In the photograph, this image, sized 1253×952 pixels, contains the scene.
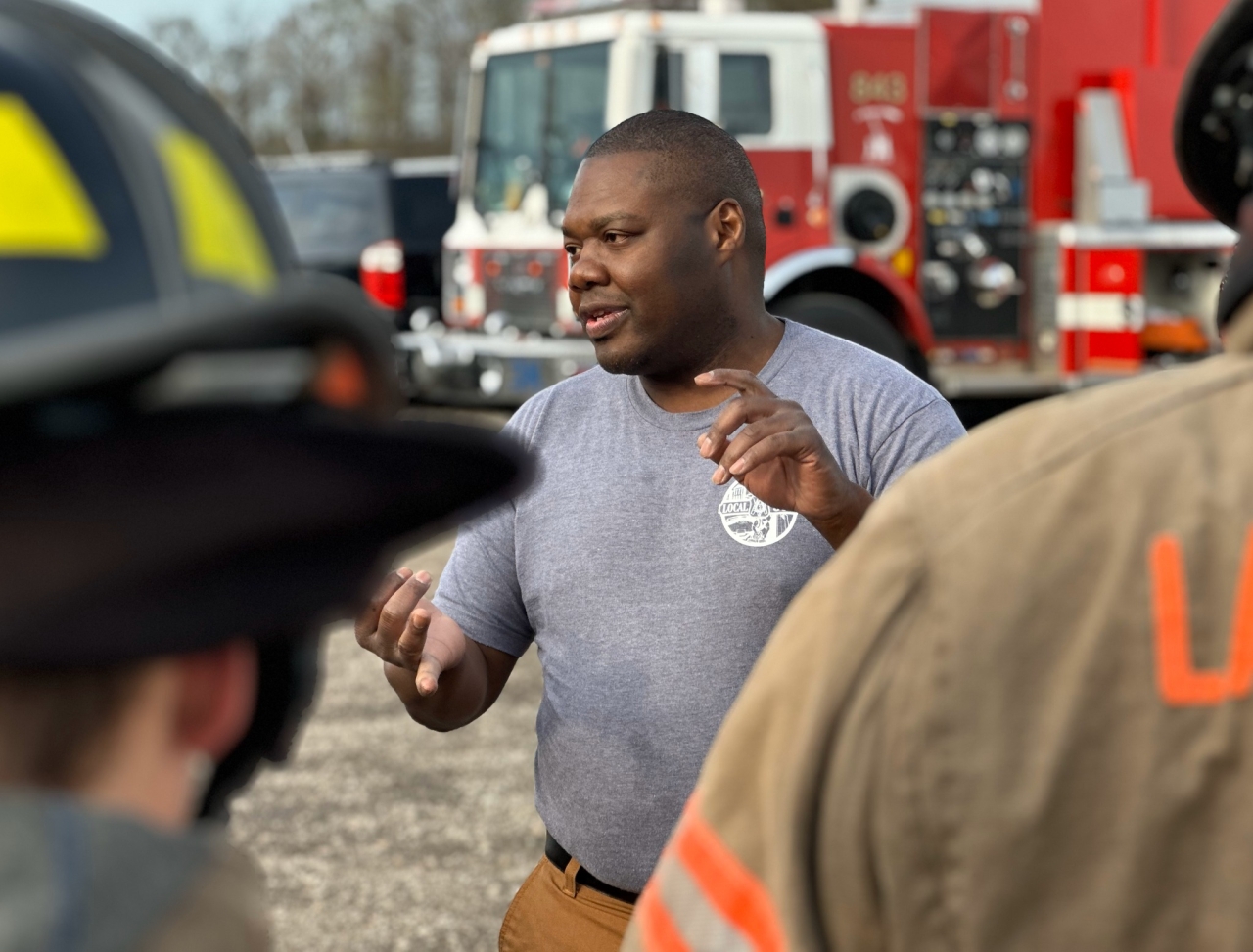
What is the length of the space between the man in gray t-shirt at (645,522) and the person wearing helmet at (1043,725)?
1150mm

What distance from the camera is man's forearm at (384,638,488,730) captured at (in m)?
2.42

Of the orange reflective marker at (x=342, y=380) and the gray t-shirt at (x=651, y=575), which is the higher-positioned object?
the orange reflective marker at (x=342, y=380)

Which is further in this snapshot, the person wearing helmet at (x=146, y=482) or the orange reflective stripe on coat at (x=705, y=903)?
the orange reflective stripe on coat at (x=705, y=903)

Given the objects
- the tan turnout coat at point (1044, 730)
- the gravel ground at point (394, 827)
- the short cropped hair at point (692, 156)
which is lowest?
the gravel ground at point (394, 827)

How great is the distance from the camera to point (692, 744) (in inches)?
88.8

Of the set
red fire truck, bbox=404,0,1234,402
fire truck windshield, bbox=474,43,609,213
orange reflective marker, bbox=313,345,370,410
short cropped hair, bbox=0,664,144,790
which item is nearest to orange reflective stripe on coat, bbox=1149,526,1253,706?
orange reflective marker, bbox=313,345,370,410

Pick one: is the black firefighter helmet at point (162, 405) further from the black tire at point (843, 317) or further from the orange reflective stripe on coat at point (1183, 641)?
the black tire at point (843, 317)

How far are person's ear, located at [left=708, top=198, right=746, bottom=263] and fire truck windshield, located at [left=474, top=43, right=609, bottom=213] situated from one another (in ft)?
24.2

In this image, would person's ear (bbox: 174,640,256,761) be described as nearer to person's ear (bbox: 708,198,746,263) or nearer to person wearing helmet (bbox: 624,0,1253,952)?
person wearing helmet (bbox: 624,0,1253,952)

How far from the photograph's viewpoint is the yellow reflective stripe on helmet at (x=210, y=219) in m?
0.86

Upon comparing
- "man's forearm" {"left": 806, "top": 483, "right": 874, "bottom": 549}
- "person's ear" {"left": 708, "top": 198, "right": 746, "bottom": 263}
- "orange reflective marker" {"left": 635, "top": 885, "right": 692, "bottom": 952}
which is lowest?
"man's forearm" {"left": 806, "top": 483, "right": 874, "bottom": 549}

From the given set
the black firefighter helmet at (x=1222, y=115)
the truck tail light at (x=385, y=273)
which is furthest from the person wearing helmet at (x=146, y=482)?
the truck tail light at (x=385, y=273)

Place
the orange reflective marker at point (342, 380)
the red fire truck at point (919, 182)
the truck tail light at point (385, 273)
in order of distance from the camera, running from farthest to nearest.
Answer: the truck tail light at point (385, 273) < the red fire truck at point (919, 182) < the orange reflective marker at point (342, 380)

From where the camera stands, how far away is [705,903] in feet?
3.22
